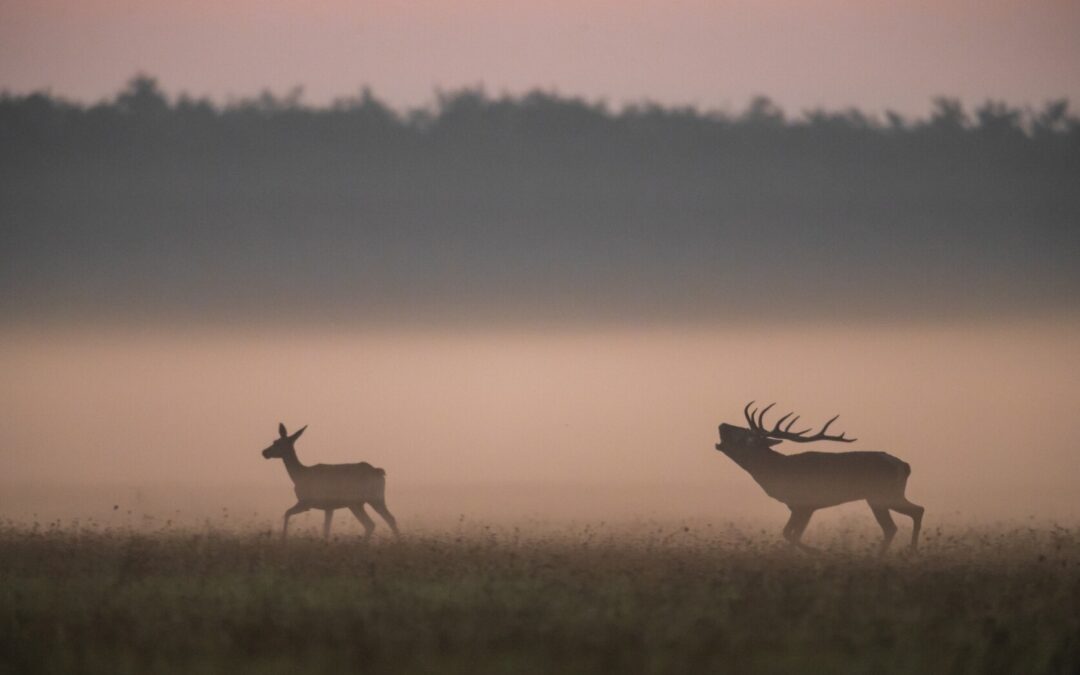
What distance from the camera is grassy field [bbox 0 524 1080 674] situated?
1363cm

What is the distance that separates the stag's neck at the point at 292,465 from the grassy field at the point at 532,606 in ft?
8.77

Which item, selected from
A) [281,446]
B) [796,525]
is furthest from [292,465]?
[796,525]

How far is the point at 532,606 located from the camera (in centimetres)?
1584

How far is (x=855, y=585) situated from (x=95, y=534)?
10.4m

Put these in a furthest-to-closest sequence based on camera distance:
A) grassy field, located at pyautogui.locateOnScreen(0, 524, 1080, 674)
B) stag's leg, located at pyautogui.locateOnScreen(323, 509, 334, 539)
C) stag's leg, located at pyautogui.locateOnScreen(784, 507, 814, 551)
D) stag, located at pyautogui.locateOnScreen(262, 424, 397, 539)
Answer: stag, located at pyautogui.locateOnScreen(262, 424, 397, 539), stag's leg, located at pyautogui.locateOnScreen(323, 509, 334, 539), stag's leg, located at pyautogui.locateOnScreen(784, 507, 814, 551), grassy field, located at pyautogui.locateOnScreen(0, 524, 1080, 674)

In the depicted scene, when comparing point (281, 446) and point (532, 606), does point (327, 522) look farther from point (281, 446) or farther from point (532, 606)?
point (532, 606)

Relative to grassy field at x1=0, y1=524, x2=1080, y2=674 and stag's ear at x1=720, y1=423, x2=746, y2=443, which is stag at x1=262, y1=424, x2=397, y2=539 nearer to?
grassy field at x1=0, y1=524, x2=1080, y2=674

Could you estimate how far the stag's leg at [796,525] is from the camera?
2095 cm

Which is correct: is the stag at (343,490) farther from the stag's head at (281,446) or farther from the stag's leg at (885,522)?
the stag's leg at (885,522)

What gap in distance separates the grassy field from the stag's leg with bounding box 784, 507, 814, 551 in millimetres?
575

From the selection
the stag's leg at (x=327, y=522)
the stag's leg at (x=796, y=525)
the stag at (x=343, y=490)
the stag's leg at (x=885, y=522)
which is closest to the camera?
the stag's leg at (x=796, y=525)

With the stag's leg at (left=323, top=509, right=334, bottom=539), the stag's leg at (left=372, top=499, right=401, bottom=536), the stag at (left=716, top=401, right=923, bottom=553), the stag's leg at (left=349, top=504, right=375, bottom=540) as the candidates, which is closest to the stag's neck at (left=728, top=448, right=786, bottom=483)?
the stag at (left=716, top=401, right=923, bottom=553)

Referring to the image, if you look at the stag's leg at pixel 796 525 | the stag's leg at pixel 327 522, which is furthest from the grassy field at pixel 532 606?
the stag's leg at pixel 327 522

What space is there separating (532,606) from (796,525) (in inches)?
256
